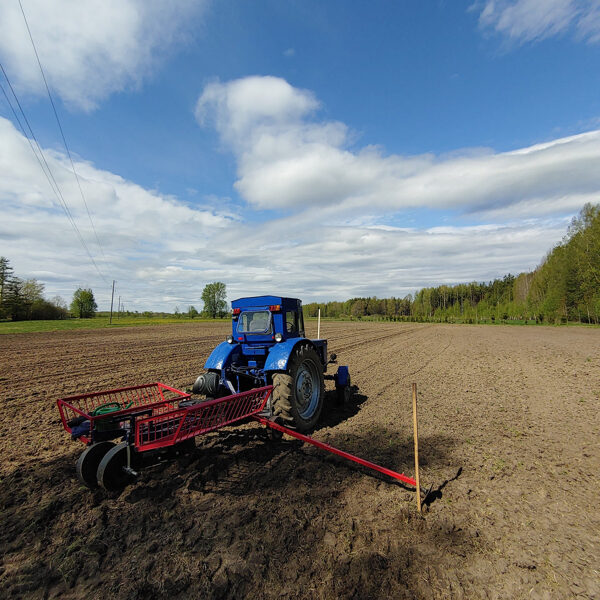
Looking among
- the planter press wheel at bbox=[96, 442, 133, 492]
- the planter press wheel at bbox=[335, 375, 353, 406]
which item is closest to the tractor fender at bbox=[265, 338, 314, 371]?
the planter press wheel at bbox=[335, 375, 353, 406]

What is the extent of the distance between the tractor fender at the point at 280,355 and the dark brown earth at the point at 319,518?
45.5 inches

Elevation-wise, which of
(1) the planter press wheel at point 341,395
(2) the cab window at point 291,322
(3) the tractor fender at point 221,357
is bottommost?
(1) the planter press wheel at point 341,395

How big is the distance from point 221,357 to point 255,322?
901 millimetres

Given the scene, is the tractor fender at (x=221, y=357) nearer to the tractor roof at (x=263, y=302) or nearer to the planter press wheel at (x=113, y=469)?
the tractor roof at (x=263, y=302)

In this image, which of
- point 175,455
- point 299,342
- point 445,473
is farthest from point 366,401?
point 175,455

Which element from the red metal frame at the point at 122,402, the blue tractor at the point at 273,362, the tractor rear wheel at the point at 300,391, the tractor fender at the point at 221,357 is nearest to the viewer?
the red metal frame at the point at 122,402

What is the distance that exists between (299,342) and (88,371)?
922 centimetres

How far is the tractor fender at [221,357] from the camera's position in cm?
571

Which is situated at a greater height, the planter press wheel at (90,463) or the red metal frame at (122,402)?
the red metal frame at (122,402)

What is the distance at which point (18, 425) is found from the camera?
229 inches

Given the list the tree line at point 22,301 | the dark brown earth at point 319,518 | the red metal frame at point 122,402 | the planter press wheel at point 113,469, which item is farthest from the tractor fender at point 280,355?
the tree line at point 22,301

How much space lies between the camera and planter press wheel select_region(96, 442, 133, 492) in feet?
10.8

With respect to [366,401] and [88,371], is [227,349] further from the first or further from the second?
[88,371]

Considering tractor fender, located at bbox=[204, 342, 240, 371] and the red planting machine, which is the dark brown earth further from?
tractor fender, located at bbox=[204, 342, 240, 371]
